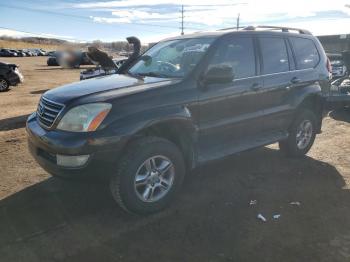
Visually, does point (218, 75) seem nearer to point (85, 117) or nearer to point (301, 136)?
point (85, 117)

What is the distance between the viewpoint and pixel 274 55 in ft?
18.4

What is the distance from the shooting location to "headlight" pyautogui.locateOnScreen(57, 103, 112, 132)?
12.5ft

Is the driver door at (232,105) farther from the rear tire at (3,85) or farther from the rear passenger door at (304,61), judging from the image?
the rear tire at (3,85)

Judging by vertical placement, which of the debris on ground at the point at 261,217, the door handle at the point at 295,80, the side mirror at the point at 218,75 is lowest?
the debris on ground at the point at 261,217

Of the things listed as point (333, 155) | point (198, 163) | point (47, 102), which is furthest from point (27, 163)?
point (333, 155)

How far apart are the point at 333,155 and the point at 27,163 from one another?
196 inches

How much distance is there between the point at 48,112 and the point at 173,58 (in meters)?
1.75

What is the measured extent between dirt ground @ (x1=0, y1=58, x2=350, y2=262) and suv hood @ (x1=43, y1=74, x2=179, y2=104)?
97cm

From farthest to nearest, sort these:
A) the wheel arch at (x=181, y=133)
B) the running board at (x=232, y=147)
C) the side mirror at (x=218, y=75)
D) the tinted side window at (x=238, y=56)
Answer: the tinted side window at (x=238, y=56)
the running board at (x=232, y=147)
the side mirror at (x=218, y=75)
the wheel arch at (x=181, y=133)

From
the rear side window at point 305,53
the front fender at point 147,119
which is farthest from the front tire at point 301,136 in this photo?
the front fender at point 147,119

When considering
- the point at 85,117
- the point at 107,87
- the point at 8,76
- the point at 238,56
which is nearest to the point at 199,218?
the point at 85,117

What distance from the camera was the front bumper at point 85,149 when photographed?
374 cm

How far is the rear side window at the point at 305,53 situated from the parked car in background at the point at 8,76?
13.7 meters

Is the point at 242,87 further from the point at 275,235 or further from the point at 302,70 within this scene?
the point at 275,235
